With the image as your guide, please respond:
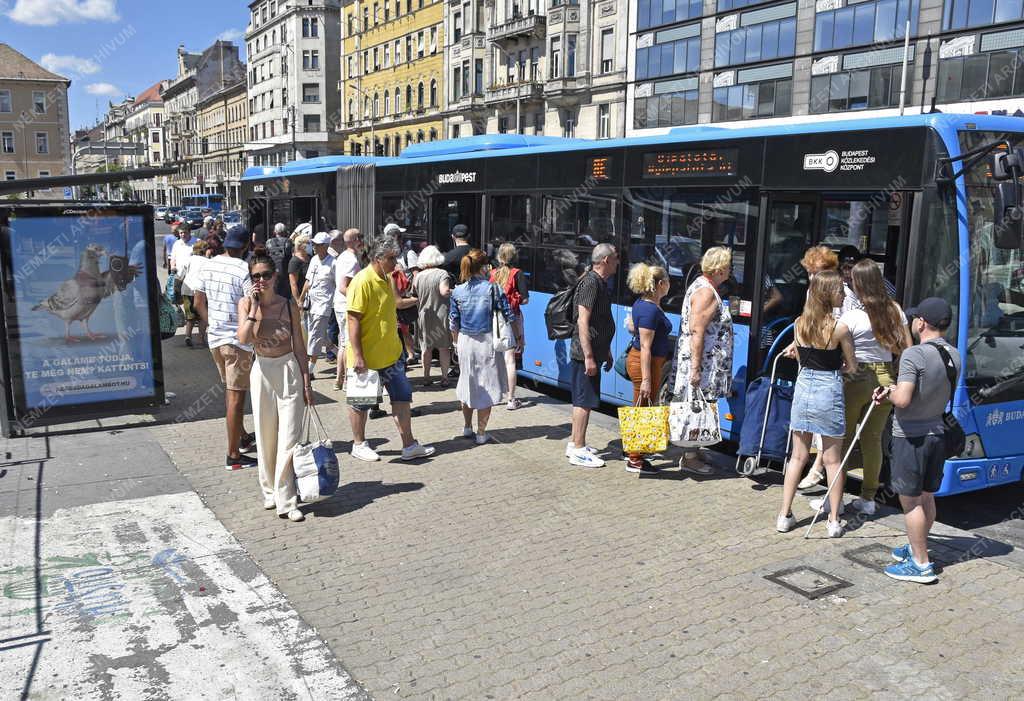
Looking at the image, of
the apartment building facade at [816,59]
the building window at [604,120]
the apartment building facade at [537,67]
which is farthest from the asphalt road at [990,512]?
the building window at [604,120]

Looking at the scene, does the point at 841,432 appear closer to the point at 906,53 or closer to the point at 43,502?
the point at 43,502

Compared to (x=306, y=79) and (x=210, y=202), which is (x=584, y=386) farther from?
(x=306, y=79)

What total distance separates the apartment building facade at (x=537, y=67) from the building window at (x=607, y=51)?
57 millimetres

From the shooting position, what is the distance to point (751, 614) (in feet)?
16.1

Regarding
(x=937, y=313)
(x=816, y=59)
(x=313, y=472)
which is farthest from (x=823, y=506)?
(x=816, y=59)

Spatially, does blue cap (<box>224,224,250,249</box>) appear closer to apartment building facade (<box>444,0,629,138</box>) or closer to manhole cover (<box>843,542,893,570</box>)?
manhole cover (<box>843,542,893,570</box>)

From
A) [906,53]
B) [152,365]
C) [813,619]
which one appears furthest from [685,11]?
[813,619]

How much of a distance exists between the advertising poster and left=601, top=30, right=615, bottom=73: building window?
47.0 metres

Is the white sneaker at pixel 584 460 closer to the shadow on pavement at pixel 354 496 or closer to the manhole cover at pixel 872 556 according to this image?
the shadow on pavement at pixel 354 496

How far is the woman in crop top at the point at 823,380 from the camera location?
5.84 metres

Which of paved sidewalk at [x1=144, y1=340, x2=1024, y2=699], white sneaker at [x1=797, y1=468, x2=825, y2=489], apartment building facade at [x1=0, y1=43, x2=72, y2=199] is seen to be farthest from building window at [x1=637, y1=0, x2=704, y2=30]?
apartment building facade at [x1=0, y1=43, x2=72, y2=199]

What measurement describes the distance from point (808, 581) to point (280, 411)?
3698 mm

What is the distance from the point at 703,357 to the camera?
709cm

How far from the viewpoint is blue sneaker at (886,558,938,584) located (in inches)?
208
